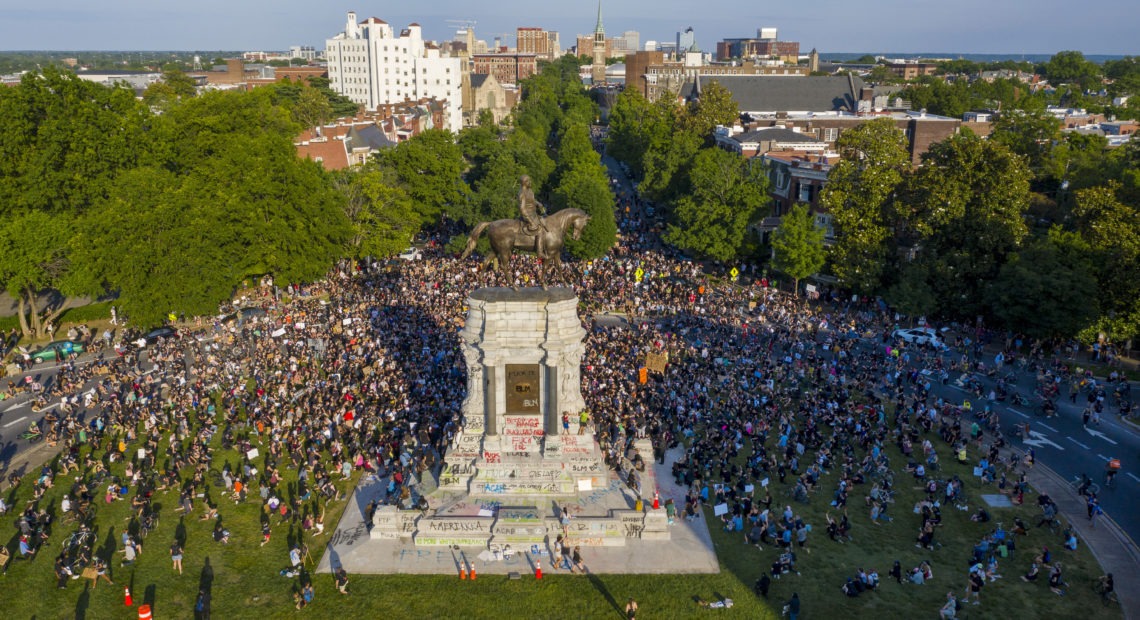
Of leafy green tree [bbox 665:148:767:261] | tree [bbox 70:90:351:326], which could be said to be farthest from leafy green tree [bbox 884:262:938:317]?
tree [bbox 70:90:351:326]

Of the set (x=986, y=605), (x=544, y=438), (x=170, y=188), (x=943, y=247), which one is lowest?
(x=986, y=605)

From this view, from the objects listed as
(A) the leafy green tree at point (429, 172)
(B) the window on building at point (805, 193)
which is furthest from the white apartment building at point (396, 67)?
(B) the window on building at point (805, 193)

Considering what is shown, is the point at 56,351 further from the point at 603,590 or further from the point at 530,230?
the point at 603,590

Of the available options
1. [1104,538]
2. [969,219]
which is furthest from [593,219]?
[1104,538]

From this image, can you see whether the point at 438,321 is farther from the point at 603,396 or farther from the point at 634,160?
the point at 634,160

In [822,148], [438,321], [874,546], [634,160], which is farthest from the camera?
[634,160]

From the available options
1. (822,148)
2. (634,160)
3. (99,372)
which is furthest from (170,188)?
(634,160)
